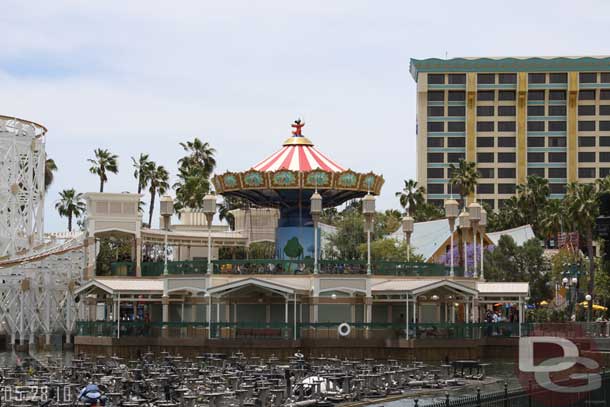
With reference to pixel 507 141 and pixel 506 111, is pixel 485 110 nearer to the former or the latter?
pixel 506 111

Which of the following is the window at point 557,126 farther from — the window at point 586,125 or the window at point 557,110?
the window at point 586,125

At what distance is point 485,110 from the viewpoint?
15675 cm

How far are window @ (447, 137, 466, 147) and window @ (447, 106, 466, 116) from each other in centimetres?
303

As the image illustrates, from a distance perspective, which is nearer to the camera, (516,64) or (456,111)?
(516,64)

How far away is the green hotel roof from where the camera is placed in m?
153

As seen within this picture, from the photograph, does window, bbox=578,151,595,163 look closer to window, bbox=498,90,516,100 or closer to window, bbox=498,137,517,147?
window, bbox=498,137,517,147

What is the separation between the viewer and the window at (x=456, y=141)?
157 metres

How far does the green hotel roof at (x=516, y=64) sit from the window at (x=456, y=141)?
8.70 meters

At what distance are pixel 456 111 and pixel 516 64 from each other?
9439mm

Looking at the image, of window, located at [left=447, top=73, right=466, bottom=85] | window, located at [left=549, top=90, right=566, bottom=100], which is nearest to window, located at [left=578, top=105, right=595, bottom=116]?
window, located at [left=549, top=90, right=566, bottom=100]

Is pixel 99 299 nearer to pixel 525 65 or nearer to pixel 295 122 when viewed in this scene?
pixel 295 122

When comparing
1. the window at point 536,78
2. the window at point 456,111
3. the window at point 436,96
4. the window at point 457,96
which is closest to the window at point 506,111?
the window at point 536,78

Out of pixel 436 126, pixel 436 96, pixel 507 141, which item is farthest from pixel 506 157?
pixel 436 96

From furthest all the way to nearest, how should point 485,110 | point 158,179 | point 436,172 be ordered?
1. point 436,172
2. point 485,110
3. point 158,179
